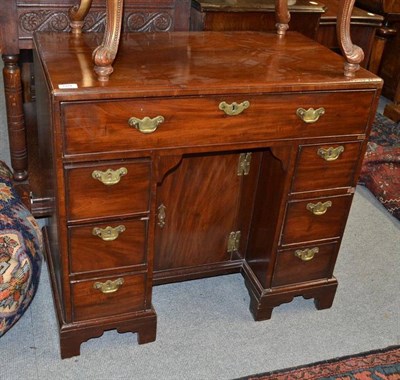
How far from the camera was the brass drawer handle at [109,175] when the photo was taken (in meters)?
1.57

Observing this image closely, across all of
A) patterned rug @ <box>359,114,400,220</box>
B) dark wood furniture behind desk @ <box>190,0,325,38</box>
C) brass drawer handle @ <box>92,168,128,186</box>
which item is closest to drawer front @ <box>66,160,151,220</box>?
brass drawer handle @ <box>92,168,128,186</box>

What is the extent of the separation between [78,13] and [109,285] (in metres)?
0.87

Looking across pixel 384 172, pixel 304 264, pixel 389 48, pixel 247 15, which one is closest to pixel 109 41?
pixel 247 15

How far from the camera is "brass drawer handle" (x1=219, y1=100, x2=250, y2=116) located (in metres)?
1.60

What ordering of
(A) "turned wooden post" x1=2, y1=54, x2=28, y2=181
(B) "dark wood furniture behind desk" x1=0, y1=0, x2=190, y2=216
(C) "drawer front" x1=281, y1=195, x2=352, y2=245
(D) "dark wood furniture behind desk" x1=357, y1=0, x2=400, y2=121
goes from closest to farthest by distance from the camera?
(C) "drawer front" x1=281, y1=195, x2=352, y2=245 < (B) "dark wood furniture behind desk" x1=0, y1=0, x2=190, y2=216 < (A) "turned wooden post" x1=2, y1=54, x2=28, y2=181 < (D) "dark wood furniture behind desk" x1=357, y1=0, x2=400, y2=121

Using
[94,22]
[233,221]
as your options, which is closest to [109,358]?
[233,221]

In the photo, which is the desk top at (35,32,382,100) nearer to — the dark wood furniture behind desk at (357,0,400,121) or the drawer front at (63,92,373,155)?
the drawer front at (63,92,373,155)

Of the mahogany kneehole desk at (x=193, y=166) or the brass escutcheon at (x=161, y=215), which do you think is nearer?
the mahogany kneehole desk at (x=193, y=166)

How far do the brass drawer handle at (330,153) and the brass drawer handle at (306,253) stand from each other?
369mm

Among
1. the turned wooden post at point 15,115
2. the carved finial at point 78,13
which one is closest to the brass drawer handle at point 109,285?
the carved finial at point 78,13

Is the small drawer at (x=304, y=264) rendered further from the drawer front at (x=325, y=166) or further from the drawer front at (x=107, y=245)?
the drawer front at (x=107, y=245)

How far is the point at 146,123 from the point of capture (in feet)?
5.06

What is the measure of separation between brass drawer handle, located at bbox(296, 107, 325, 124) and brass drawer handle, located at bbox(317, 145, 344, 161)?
0.13m

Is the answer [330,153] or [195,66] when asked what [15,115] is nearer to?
[195,66]
